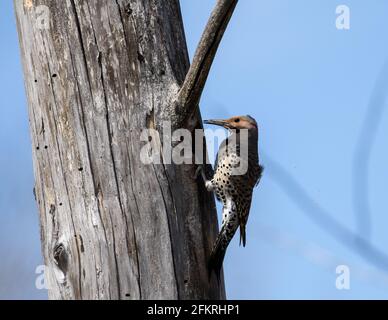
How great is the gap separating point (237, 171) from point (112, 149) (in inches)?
67.3

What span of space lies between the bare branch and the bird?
3.22 ft

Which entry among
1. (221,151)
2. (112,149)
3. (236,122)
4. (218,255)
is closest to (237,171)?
(221,151)

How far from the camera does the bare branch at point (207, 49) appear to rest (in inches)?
165

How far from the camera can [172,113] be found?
4.45m

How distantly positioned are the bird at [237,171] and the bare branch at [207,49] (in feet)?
3.22

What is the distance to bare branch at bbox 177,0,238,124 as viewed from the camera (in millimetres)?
4184

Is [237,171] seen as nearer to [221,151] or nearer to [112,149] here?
[221,151]

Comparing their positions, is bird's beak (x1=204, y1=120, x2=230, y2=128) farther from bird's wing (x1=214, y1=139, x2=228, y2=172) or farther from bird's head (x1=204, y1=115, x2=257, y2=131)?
bird's wing (x1=214, y1=139, x2=228, y2=172)

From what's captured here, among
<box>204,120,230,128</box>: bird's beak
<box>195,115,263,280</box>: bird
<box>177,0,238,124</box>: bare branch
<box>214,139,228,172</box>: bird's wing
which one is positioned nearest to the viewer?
<box>177,0,238,124</box>: bare branch

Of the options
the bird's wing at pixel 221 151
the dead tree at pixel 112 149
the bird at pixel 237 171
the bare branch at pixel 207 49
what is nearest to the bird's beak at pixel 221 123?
the bird at pixel 237 171

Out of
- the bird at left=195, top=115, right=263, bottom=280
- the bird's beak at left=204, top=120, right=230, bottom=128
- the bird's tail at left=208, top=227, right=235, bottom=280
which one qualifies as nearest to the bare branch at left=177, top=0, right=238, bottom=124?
the bird's tail at left=208, top=227, right=235, bottom=280
